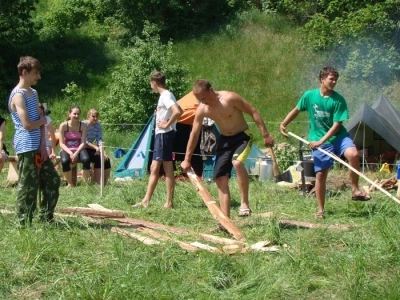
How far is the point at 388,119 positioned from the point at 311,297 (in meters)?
8.96

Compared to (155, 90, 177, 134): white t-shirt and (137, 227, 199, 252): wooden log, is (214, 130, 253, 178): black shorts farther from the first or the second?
(155, 90, 177, 134): white t-shirt

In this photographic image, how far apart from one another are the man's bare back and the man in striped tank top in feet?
5.37

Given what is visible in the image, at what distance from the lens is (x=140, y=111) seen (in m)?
17.3

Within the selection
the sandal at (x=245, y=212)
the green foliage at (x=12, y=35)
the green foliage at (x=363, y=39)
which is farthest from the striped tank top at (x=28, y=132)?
the green foliage at (x=12, y=35)

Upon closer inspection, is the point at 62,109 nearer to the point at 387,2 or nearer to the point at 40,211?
the point at 387,2

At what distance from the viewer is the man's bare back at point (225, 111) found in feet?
22.5

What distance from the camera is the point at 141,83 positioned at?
56.7 ft

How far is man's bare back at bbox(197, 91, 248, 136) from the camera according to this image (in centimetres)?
686

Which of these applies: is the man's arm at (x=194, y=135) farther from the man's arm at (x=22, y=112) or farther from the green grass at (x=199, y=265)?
the man's arm at (x=22, y=112)

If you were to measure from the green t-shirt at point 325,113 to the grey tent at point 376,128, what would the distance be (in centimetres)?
484

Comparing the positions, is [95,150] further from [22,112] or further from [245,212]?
[22,112]

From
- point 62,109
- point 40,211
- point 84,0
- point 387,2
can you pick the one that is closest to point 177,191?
point 40,211

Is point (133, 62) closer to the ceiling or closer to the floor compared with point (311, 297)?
closer to the ceiling

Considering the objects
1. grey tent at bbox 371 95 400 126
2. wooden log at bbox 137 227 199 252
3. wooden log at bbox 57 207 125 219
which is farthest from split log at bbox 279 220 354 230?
grey tent at bbox 371 95 400 126
